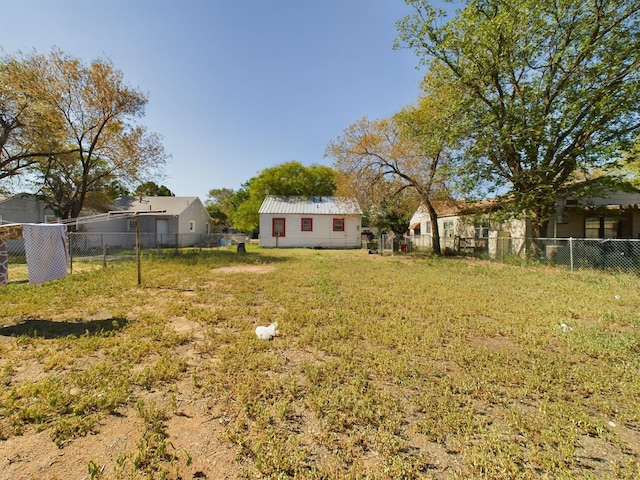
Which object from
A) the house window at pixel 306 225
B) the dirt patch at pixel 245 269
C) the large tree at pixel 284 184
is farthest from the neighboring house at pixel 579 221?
the large tree at pixel 284 184

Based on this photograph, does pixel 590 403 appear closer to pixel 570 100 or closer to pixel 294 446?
pixel 294 446

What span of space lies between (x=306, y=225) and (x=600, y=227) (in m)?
17.4

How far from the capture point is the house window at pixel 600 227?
1327 cm

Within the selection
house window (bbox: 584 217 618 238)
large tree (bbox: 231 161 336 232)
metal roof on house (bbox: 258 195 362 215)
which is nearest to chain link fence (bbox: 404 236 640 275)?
house window (bbox: 584 217 618 238)

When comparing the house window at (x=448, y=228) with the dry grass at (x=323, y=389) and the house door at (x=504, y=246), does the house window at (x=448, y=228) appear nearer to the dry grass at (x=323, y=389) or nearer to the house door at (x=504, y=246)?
the house door at (x=504, y=246)

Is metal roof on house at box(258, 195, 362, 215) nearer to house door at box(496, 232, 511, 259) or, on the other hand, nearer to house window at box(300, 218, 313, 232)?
house window at box(300, 218, 313, 232)

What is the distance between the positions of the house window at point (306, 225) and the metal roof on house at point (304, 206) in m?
0.57

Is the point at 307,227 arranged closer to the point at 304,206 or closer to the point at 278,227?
the point at 304,206

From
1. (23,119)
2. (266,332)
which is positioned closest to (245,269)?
(266,332)

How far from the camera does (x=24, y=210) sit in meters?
17.6

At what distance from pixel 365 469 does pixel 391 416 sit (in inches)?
24.3

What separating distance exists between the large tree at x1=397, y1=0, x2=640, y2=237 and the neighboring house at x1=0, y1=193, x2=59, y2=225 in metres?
24.5

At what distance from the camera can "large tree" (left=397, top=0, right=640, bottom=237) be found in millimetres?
9773

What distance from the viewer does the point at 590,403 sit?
2564mm
